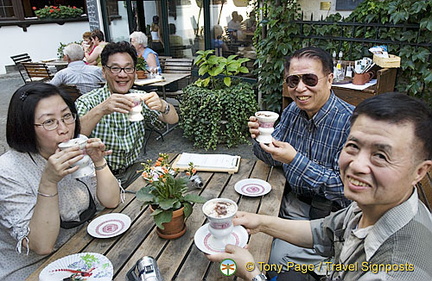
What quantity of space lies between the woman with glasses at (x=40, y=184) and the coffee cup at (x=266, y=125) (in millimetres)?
959

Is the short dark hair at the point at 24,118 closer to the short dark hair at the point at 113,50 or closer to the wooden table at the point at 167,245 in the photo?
the wooden table at the point at 167,245

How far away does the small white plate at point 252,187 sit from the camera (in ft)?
6.86

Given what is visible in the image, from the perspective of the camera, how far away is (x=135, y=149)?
302 cm

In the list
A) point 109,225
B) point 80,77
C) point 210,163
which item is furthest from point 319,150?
point 80,77

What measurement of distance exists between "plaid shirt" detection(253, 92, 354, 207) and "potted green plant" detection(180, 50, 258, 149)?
8.33ft

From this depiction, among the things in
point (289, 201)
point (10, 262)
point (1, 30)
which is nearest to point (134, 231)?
point (10, 262)

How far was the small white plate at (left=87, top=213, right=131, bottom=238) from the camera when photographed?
1747 mm

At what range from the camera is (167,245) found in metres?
1.66

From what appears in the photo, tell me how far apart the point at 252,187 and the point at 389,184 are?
3.66ft

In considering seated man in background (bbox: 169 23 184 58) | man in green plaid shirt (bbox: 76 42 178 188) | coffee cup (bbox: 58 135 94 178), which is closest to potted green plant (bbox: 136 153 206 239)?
coffee cup (bbox: 58 135 94 178)

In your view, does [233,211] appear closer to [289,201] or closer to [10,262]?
[289,201]

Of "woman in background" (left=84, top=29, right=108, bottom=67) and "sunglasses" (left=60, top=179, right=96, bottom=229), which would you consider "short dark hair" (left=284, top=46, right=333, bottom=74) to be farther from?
"woman in background" (left=84, top=29, right=108, bottom=67)

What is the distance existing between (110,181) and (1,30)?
12.1m

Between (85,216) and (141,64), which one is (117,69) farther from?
(141,64)
